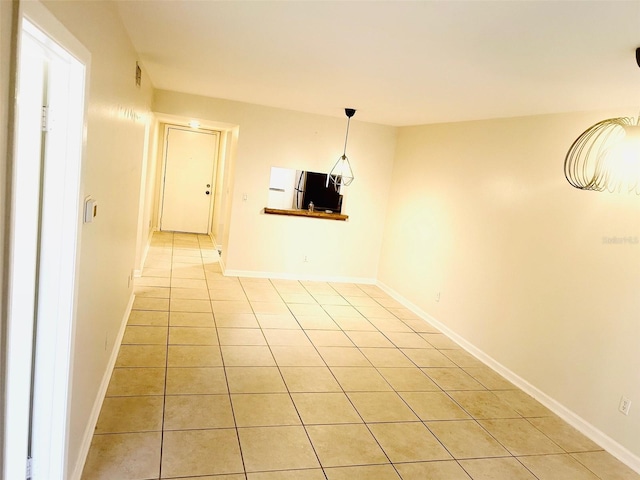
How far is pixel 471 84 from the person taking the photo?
10.3ft

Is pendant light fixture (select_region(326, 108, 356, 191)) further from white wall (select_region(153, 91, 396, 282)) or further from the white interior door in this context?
the white interior door

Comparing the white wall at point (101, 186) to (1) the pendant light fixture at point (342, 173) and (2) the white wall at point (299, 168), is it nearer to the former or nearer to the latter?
(2) the white wall at point (299, 168)

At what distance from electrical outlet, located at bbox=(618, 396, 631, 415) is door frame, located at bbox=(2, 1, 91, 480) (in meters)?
3.16

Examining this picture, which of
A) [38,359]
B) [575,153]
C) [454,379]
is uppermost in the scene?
[575,153]

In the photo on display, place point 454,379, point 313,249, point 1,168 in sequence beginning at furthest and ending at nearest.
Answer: point 313,249 → point 454,379 → point 1,168

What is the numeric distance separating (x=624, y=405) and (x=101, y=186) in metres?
3.38

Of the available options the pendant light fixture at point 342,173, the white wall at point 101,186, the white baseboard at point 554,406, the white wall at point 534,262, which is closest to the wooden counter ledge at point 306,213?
the pendant light fixture at point 342,173

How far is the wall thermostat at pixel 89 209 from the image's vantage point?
1.86 metres

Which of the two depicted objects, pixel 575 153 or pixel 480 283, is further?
pixel 480 283

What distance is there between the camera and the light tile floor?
242 cm

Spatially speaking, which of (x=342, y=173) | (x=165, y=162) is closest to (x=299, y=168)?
(x=342, y=173)

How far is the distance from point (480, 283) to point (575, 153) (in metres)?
1.47

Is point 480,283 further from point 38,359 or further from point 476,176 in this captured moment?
point 38,359

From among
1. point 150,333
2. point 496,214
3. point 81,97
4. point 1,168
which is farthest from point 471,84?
point 150,333
